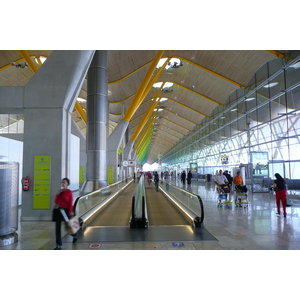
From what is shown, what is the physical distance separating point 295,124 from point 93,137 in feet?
44.0

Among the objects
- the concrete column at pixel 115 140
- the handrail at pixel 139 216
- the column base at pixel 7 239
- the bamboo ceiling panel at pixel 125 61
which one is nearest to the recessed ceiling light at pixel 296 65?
the bamboo ceiling panel at pixel 125 61

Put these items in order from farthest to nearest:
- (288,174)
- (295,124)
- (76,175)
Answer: (76,175)
(288,174)
(295,124)

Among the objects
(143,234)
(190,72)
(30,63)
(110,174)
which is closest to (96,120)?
(30,63)

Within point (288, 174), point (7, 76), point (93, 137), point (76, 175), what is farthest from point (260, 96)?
point (7, 76)

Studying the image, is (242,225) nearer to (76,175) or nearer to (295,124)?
(295,124)

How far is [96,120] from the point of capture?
19.2 meters

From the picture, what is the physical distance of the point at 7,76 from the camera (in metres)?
26.0

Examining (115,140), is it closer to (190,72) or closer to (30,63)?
(30,63)

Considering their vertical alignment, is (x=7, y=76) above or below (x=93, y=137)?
Result: above

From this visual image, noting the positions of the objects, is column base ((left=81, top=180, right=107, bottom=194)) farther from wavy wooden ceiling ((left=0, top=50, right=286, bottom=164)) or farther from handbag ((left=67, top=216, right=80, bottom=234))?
handbag ((left=67, top=216, right=80, bottom=234))

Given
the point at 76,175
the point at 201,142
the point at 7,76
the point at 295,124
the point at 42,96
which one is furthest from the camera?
the point at 201,142
